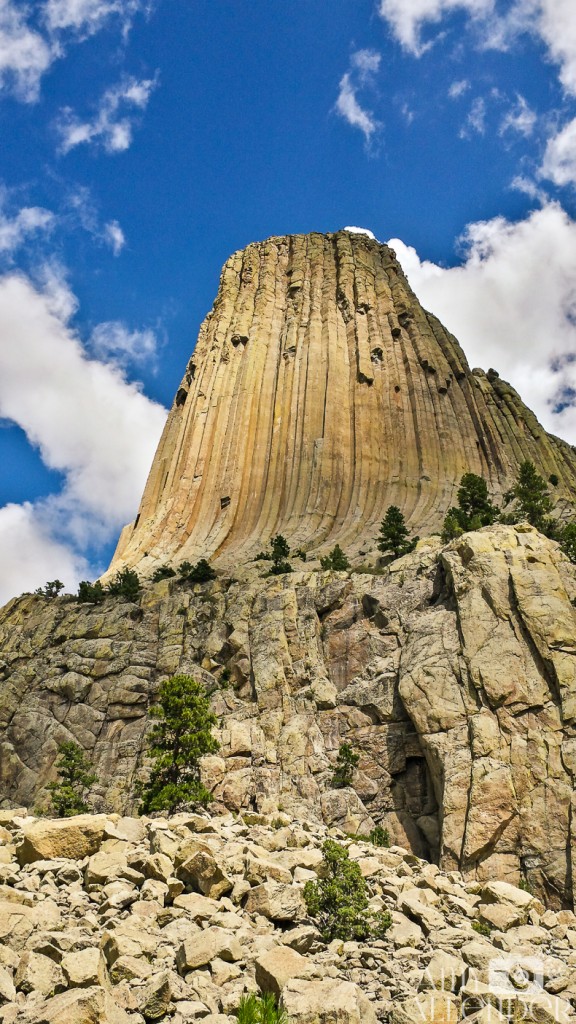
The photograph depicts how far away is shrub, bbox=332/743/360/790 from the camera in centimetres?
3338

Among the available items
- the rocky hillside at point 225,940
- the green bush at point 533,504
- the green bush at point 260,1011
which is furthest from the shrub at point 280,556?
the green bush at point 260,1011

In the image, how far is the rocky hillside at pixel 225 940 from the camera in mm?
9930

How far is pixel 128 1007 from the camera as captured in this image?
9.77 m

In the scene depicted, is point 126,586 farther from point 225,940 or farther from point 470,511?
point 225,940

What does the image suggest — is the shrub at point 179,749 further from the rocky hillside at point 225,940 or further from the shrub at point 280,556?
the shrub at point 280,556

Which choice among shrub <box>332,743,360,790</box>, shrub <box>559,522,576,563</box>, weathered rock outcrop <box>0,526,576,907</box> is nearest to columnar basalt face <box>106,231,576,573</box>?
weathered rock outcrop <box>0,526,576,907</box>

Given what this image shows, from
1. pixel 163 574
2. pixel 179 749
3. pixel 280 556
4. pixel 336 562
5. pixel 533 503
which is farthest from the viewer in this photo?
pixel 163 574

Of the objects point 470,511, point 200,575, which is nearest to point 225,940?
point 200,575

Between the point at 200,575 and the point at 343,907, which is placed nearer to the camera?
the point at 343,907

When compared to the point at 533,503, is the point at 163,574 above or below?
below

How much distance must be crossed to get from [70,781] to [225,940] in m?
26.6

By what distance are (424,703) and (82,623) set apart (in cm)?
2779

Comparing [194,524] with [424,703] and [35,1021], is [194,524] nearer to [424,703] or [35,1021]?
[424,703]

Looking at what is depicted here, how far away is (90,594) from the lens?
181ft
